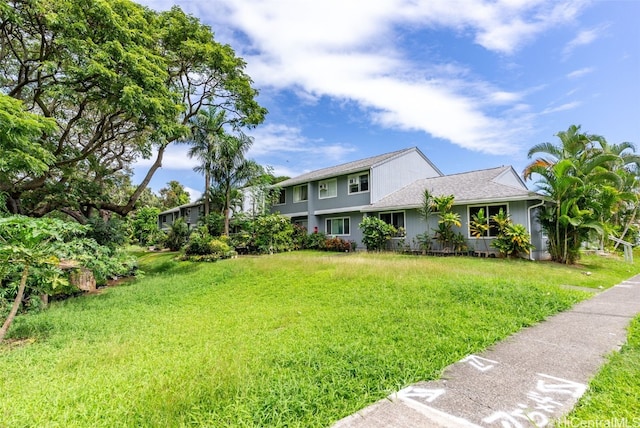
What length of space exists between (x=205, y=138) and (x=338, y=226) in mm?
10616

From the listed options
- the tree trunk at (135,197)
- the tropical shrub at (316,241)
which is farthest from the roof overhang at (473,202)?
the tree trunk at (135,197)

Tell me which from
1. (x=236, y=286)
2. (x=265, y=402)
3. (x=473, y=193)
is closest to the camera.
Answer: (x=265, y=402)

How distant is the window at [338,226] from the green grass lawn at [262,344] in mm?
10592

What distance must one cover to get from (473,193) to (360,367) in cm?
1413

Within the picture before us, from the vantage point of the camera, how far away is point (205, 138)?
19766mm

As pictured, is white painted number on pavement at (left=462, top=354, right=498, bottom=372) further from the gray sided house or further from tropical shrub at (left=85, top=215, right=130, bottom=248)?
tropical shrub at (left=85, top=215, right=130, bottom=248)

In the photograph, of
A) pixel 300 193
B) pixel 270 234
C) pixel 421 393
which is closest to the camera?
pixel 421 393

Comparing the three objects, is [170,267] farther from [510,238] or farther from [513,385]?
[510,238]

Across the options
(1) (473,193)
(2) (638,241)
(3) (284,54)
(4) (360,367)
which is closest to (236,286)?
(4) (360,367)

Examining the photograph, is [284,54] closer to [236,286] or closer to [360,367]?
[236,286]

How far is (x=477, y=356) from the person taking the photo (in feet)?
13.8

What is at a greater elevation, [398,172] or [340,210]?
[398,172]

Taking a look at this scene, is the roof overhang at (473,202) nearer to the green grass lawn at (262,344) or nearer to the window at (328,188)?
the window at (328,188)

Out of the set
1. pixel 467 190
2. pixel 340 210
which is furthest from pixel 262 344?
pixel 340 210
